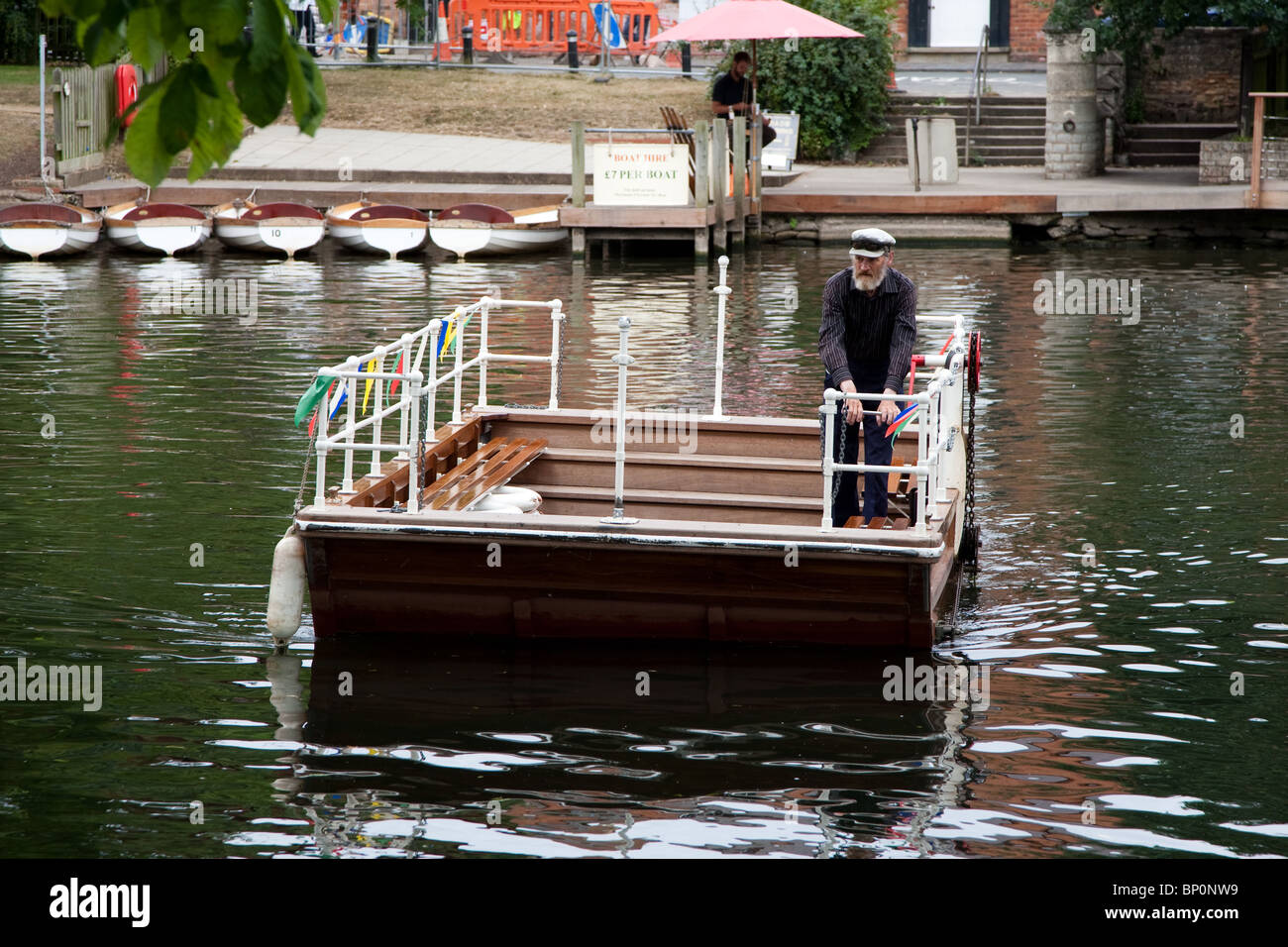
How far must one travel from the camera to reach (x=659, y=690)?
8055mm

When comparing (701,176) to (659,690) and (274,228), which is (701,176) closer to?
(274,228)

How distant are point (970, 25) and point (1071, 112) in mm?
13915

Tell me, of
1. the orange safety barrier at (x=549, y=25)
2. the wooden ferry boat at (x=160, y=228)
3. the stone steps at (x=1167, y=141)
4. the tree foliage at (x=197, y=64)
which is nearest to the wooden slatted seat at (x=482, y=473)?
the tree foliage at (x=197, y=64)

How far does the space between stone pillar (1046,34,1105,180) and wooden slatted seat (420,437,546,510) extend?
1982 cm

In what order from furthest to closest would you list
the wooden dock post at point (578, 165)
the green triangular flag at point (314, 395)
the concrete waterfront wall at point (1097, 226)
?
the concrete waterfront wall at point (1097, 226), the wooden dock post at point (578, 165), the green triangular flag at point (314, 395)

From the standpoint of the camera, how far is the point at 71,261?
25.5 m

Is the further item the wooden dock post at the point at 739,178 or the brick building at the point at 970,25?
the brick building at the point at 970,25

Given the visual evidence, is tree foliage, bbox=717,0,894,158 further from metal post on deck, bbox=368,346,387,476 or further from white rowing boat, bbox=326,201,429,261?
metal post on deck, bbox=368,346,387,476

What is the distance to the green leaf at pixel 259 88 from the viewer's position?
3873mm

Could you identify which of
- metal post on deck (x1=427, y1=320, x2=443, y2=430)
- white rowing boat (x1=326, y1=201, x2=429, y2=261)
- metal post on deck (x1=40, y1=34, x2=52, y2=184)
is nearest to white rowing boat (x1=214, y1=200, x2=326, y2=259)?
white rowing boat (x1=326, y1=201, x2=429, y2=261)

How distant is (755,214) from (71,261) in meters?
10.3

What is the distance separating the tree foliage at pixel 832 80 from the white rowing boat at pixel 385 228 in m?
9.10

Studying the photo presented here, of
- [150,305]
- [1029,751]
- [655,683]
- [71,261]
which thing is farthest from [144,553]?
[71,261]

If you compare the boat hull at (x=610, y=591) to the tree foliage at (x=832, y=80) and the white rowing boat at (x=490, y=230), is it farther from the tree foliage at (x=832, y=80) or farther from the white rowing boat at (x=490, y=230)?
the tree foliage at (x=832, y=80)
